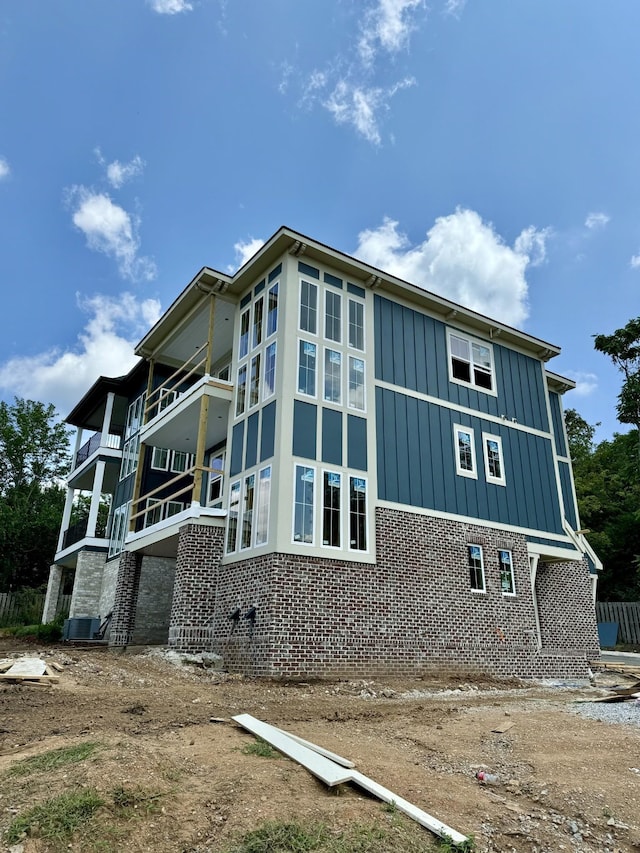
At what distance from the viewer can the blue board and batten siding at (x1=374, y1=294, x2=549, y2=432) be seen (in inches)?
638

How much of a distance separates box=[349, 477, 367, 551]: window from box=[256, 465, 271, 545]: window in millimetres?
1888

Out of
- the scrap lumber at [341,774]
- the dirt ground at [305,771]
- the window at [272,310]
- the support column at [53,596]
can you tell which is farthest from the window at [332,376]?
the support column at [53,596]

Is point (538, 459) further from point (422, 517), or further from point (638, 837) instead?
point (638, 837)

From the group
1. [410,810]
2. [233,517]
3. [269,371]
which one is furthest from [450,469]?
[410,810]

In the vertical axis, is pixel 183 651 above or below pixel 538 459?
Answer: below

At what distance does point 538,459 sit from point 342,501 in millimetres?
7936

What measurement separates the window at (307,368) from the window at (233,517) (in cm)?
273

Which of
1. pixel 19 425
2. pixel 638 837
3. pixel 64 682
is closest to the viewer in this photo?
pixel 638 837

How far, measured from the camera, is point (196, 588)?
14.0 m

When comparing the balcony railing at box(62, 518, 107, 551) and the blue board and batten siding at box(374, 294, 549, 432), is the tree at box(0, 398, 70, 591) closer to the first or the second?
the balcony railing at box(62, 518, 107, 551)

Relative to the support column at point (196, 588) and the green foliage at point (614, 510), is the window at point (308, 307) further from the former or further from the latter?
the green foliage at point (614, 510)

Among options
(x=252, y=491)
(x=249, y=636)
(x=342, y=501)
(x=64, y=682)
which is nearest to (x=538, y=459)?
(x=342, y=501)

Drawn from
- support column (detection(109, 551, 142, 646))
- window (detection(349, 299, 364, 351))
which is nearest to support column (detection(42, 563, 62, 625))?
support column (detection(109, 551, 142, 646))

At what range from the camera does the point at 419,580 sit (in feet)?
46.9
